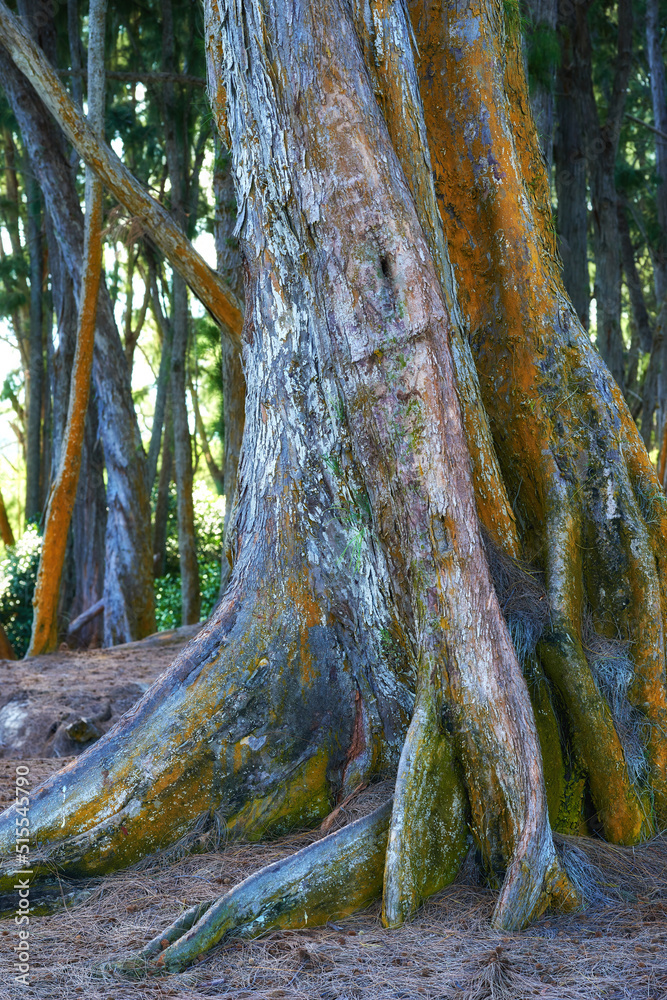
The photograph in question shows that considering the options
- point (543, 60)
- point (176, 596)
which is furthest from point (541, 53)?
point (176, 596)

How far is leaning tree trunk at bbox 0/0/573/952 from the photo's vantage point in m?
2.62

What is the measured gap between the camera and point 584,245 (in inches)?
361

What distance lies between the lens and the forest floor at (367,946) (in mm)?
2150

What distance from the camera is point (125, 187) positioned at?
228 inches

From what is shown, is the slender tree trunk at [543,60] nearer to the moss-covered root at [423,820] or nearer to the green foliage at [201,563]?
the moss-covered root at [423,820]

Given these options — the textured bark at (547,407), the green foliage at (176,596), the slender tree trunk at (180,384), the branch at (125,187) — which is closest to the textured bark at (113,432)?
the slender tree trunk at (180,384)

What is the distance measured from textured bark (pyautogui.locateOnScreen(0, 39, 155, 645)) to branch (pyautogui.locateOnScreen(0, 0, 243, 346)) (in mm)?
2303

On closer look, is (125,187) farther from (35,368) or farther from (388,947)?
(35,368)

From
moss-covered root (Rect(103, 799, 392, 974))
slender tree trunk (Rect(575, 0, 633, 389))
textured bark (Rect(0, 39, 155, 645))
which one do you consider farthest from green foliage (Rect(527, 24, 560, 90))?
moss-covered root (Rect(103, 799, 392, 974))

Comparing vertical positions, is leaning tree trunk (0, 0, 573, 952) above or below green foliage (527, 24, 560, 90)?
below

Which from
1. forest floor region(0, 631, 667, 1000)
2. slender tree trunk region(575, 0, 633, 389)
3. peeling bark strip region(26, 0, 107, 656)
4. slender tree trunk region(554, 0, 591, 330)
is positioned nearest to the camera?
forest floor region(0, 631, 667, 1000)

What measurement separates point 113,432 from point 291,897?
259 inches

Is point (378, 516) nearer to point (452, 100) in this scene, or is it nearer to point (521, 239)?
point (521, 239)

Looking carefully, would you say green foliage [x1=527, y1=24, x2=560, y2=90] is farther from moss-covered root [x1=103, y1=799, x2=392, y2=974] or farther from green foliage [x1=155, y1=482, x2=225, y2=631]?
green foliage [x1=155, y1=482, x2=225, y2=631]
